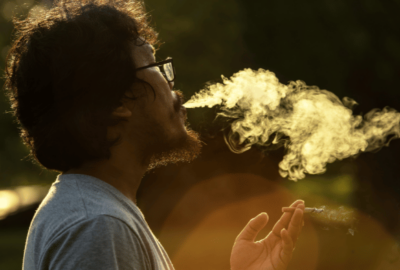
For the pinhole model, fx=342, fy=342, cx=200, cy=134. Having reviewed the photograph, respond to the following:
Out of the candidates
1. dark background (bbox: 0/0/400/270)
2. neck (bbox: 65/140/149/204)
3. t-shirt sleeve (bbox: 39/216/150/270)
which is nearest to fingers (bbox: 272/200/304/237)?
neck (bbox: 65/140/149/204)

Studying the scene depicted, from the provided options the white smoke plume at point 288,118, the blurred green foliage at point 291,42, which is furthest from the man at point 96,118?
the blurred green foliage at point 291,42

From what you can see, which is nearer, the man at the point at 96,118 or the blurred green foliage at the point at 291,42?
the man at the point at 96,118

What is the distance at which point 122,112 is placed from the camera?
197 cm

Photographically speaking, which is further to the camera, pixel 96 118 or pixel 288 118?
pixel 288 118

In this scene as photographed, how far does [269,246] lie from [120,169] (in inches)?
50.4

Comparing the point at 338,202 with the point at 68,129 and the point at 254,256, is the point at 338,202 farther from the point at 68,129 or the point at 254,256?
the point at 68,129

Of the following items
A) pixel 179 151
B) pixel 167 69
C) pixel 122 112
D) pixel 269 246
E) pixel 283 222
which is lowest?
pixel 269 246

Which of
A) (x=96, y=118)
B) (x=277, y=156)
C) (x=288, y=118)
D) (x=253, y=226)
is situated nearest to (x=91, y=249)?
(x=96, y=118)

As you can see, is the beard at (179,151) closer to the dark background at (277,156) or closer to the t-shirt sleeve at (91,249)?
the t-shirt sleeve at (91,249)

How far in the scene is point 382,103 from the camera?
6.16m

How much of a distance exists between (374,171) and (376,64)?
1.97 meters

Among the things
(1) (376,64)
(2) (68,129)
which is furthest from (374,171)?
(2) (68,129)

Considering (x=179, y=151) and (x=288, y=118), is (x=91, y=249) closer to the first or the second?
(x=179, y=151)

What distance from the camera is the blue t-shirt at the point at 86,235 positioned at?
1.24m
